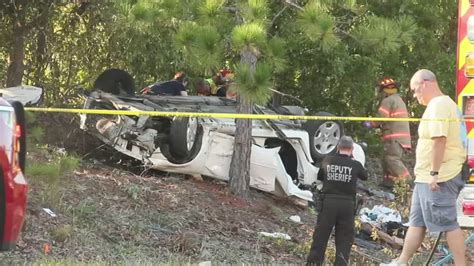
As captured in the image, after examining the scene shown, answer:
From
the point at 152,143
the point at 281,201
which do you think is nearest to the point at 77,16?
the point at 152,143

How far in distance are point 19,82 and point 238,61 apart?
472cm

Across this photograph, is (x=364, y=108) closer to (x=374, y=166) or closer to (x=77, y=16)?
(x=374, y=166)

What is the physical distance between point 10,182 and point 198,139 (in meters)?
4.99

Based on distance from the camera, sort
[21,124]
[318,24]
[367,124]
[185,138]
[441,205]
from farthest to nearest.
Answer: [367,124] → [185,138] → [318,24] → [441,205] → [21,124]

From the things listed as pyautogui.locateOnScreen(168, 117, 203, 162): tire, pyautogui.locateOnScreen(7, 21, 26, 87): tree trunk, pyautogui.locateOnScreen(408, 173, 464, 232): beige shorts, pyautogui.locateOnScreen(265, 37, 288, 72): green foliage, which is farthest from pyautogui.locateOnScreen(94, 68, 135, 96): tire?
pyautogui.locateOnScreen(408, 173, 464, 232): beige shorts

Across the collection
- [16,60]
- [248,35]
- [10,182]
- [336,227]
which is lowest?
[336,227]

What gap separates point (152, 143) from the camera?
10.1 meters

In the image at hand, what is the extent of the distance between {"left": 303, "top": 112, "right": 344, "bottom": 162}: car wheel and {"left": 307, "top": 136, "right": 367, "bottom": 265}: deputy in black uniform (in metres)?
3.28

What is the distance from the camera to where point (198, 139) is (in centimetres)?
1010

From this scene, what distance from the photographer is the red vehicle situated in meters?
5.19

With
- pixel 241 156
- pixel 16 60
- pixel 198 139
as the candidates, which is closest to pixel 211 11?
pixel 198 139

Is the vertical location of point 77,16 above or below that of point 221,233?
above

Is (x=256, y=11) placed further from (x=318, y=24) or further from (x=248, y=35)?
(x=318, y=24)

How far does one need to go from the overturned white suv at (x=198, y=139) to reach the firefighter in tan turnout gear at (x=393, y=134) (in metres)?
2.05
